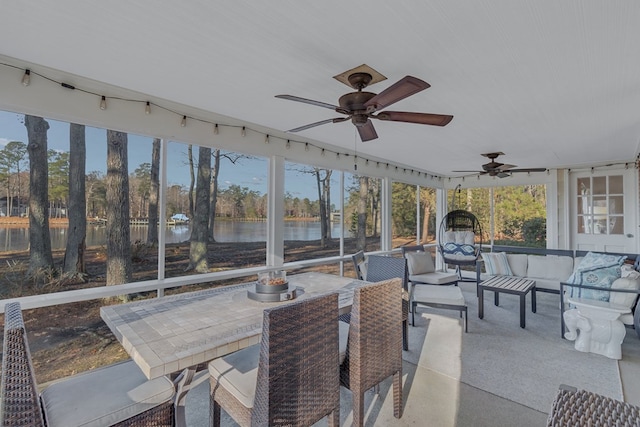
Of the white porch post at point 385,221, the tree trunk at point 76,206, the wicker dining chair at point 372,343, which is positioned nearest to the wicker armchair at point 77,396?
the wicker dining chair at point 372,343

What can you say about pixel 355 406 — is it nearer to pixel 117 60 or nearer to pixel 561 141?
pixel 117 60

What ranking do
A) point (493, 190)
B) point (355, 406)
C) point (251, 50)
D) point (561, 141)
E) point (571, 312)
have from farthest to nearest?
point (493, 190)
point (561, 141)
point (571, 312)
point (251, 50)
point (355, 406)

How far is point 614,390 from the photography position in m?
2.55

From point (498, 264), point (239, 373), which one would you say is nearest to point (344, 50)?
point (239, 373)

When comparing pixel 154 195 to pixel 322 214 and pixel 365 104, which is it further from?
pixel 322 214

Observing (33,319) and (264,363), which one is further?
(33,319)

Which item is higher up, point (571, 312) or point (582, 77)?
point (582, 77)

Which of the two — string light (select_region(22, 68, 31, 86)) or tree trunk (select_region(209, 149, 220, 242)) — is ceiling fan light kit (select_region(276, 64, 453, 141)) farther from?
string light (select_region(22, 68, 31, 86))

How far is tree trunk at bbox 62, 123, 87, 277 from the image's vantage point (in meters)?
2.85

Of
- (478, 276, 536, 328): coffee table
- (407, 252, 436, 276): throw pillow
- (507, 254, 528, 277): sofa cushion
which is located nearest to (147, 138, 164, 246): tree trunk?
(407, 252, 436, 276): throw pillow

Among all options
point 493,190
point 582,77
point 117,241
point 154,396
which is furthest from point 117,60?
point 493,190

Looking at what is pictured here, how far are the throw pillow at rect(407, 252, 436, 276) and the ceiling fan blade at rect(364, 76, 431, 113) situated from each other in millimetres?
3575

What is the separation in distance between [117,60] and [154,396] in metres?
2.20

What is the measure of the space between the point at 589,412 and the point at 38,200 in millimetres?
3785
